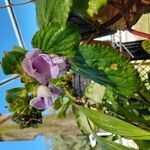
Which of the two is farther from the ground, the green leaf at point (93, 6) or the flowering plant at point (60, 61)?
the green leaf at point (93, 6)

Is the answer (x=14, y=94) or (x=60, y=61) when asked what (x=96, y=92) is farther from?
(x=60, y=61)

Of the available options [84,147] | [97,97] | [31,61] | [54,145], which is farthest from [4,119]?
[54,145]

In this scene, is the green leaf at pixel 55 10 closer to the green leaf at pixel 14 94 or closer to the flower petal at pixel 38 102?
the flower petal at pixel 38 102

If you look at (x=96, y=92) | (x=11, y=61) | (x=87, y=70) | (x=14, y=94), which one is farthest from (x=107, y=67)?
(x=96, y=92)

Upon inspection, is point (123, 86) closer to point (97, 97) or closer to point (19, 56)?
point (19, 56)

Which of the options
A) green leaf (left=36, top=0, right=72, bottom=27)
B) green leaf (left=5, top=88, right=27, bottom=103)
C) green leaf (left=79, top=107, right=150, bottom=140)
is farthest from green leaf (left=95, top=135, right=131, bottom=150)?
green leaf (left=36, top=0, right=72, bottom=27)

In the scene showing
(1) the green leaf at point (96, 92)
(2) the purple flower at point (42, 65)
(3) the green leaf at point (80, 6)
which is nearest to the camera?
(2) the purple flower at point (42, 65)

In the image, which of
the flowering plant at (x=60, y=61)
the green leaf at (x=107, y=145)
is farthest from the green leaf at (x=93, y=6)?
the green leaf at (x=107, y=145)
